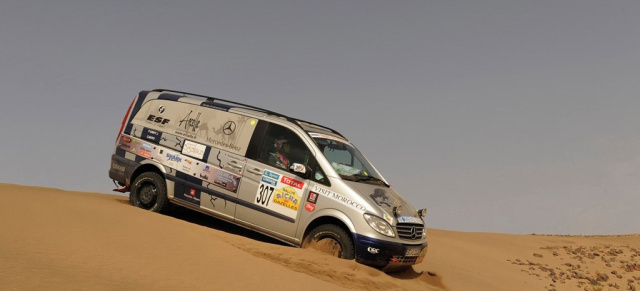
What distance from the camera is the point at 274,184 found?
9820mm

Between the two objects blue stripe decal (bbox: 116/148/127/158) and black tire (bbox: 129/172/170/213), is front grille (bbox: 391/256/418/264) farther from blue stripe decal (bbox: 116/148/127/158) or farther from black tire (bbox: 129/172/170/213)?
blue stripe decal (bbox: 116/148/127/158)

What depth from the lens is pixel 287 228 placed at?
9.65 m

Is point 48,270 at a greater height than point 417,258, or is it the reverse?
point 417,258

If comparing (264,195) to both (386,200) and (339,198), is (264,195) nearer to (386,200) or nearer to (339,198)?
(339,198)

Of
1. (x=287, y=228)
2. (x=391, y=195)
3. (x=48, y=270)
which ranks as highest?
(x=391, y=195)

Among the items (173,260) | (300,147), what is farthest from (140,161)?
(173,260)

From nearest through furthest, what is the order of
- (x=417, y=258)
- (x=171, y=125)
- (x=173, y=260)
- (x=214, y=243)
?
(x=173, y=260) → (x=214, y=243) → (x=417, y=258) → (x=171, y=125)

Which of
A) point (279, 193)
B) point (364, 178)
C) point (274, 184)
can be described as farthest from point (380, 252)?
point (274, 184)

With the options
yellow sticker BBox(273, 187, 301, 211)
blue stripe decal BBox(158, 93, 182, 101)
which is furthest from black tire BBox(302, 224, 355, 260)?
blue stripe decal BBox(158, 93, 182, 101)

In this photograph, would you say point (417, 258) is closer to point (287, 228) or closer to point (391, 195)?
point (391, 195)

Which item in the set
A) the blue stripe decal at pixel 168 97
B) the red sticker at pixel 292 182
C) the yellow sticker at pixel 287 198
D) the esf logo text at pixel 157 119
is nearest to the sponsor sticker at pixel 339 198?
the red sticker at pixel 292 182

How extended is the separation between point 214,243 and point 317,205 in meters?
1.90

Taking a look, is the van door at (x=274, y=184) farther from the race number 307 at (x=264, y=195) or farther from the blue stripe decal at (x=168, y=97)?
the blue stripe decal at (x=168, y=97)

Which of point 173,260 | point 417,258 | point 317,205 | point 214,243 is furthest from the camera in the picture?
point 417,258
